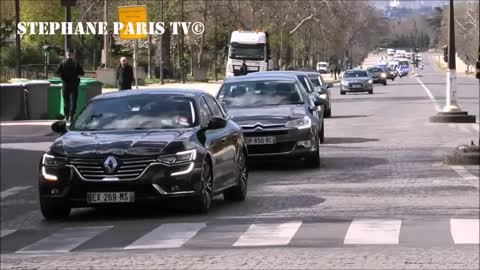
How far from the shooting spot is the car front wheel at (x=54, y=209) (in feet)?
39.6

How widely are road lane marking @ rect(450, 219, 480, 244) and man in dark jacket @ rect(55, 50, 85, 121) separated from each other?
58.2 feet

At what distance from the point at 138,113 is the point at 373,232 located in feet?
11.8

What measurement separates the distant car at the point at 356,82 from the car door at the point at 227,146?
44885mm

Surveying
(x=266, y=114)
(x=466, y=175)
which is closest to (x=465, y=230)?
(x=466, y=175)

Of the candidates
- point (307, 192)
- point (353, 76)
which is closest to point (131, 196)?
point (307, 192)

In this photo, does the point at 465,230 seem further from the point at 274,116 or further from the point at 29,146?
the point at 29,146

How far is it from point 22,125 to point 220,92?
1128 cm

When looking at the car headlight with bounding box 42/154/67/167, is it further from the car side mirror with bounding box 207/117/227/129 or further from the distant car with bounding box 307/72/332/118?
the distant car with bounding box 307/72/332/118

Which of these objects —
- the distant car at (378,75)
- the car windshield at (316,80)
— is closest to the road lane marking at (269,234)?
the car windshield at (316,80)

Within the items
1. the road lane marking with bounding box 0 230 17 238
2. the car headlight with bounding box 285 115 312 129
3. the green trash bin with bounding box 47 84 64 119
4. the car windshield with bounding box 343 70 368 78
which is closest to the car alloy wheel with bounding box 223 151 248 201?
the road lane marking with bounding box 0 230 17 238

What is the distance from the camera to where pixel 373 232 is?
428 inches

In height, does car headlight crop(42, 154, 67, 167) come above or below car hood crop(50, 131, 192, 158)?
below

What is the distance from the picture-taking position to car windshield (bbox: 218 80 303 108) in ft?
60.2

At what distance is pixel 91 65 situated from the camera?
94375mm
